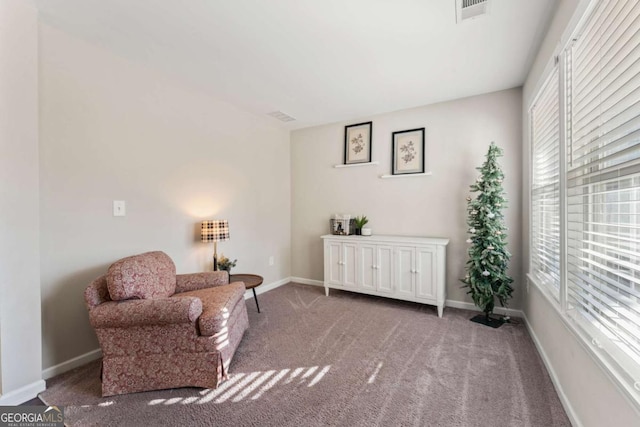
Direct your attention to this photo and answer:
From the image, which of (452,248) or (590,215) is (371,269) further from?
(590,215)

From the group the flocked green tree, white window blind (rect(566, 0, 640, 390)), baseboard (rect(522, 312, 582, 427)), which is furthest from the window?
the flocked green tree

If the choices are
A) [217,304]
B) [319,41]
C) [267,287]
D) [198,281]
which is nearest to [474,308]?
[267,287]

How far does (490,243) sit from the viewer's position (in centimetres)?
286

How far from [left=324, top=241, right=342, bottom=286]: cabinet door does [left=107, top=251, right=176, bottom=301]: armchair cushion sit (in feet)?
6.49

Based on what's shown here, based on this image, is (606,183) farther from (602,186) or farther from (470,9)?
(470,9)

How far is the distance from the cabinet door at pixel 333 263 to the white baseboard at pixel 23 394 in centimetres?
282

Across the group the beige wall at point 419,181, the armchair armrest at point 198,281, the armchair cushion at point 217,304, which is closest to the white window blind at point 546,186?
the beige wall at point 419,181

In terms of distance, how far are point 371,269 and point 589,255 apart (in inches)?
87.3

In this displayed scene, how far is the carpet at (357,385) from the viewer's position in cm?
162

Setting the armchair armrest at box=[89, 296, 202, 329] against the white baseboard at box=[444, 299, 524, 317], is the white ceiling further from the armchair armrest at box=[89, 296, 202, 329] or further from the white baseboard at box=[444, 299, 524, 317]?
the white baseboard at box=[444, 299, 524, 317]

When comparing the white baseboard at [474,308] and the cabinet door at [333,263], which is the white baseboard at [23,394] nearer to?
the cabinet door at [333,263]

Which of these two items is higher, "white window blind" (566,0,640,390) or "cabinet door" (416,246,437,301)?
"white window blind" (566,0,640,390)

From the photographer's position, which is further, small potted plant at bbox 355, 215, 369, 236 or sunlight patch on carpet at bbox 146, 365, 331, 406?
small potted plant at bbox 355, 215, 369, 236

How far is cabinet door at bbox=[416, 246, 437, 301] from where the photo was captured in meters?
3.12
